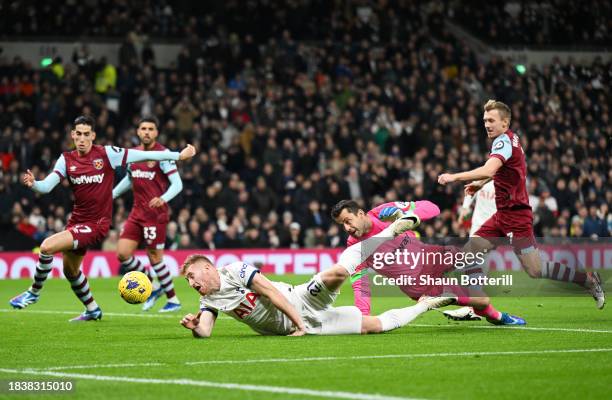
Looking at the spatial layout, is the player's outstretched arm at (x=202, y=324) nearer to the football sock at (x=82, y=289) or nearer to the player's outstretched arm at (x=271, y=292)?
the player's outstretched arm at (x=271, y=292)

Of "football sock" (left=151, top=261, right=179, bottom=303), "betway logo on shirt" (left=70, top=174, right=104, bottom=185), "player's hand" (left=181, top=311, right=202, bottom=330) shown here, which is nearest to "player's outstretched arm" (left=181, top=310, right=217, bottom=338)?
"player's hand" (left=181, top=311, right=202, bottom=330)

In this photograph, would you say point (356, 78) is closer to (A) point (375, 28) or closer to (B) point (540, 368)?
(A) point (375, 28)

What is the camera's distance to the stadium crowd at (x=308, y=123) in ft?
87.0

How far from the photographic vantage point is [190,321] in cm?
1102

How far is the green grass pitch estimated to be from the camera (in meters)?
7.55

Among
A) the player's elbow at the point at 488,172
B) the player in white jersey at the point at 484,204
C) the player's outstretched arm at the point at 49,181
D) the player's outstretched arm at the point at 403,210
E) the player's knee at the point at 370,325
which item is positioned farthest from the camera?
the player in white jersey at the point at 484,204

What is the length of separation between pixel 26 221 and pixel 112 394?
18415 millimetres

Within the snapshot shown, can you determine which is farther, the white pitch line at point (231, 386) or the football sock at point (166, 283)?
the football sock at point (166, 283)

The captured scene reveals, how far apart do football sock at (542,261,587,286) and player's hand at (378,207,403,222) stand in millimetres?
2180

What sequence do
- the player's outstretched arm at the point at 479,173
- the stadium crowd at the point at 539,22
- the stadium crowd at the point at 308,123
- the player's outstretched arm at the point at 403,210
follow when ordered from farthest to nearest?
1. the stadium crowd at the point at 539,22
2. the stadium crowd at the point at 308,123
3. the player's outstretched arm at the point at 403,210
4. the player's outstretched arm at the point at 479,173

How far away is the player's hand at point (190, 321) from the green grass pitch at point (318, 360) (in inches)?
5.8

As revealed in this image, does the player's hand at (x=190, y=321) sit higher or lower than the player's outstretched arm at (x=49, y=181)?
lower

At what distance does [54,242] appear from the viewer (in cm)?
1348

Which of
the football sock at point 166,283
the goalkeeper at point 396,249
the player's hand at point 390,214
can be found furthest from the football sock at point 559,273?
the football sock at point 166,283
